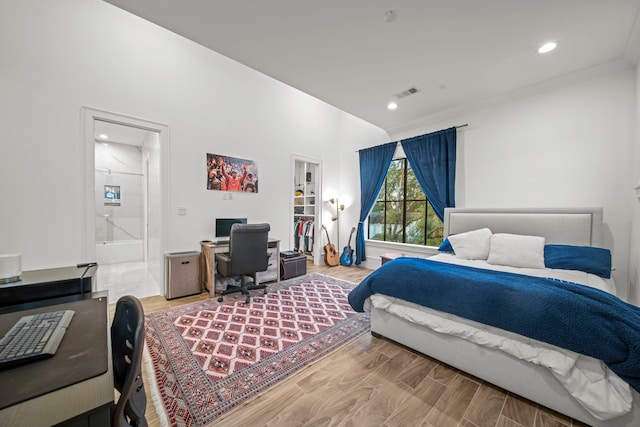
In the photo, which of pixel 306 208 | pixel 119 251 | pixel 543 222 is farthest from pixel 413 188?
pixel 119 251

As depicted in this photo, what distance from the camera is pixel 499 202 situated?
136 inches

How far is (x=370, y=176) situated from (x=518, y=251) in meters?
2.75

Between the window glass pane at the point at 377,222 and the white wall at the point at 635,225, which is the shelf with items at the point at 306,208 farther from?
the white wall at the point at 635,225

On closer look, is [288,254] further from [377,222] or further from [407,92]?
[407,92]

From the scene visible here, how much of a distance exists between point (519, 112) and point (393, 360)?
3548 mm

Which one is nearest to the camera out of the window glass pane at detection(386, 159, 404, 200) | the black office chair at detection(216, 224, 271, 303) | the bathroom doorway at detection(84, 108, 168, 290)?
the black office chair at detection(216, 224, 271, 303)

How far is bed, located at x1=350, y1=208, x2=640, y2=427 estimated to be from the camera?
1.28 meters

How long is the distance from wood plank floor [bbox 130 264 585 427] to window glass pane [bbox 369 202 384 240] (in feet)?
10.0

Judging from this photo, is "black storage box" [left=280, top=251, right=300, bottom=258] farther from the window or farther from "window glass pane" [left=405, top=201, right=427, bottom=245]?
"window glass pane" [left=405, top=201, right=427, bottom=245]

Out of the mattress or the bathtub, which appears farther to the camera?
the bathtub

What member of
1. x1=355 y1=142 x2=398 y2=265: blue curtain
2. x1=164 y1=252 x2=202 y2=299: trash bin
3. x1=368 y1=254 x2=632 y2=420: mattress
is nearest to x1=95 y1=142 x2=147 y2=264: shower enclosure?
x1=164 y1=252 x2=202 y2=299: trash bin

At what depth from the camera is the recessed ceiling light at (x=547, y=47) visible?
2.35 meters

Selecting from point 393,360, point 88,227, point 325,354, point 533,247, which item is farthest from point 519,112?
point 88,227

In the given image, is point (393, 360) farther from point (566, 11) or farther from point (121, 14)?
point (121, 14)
